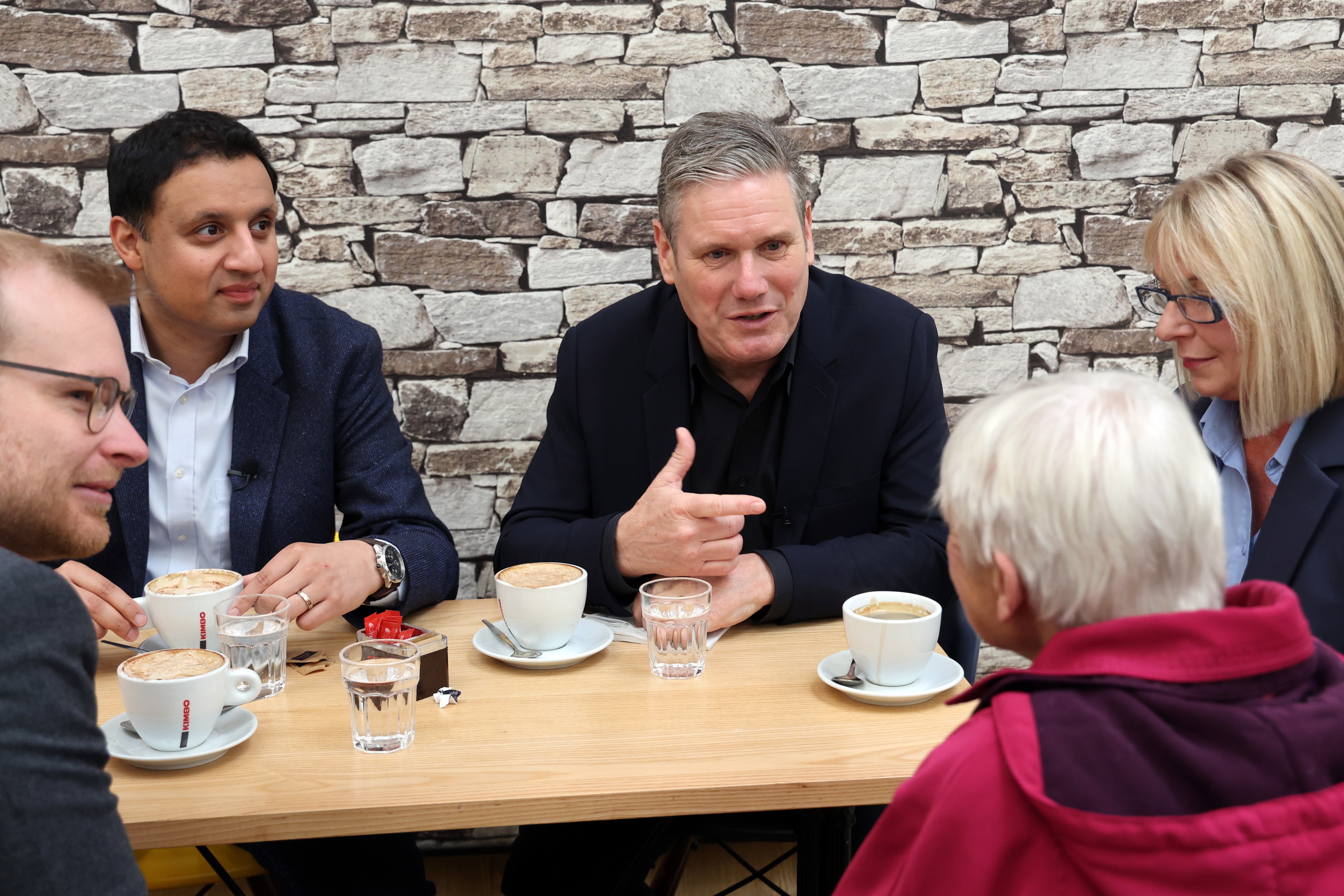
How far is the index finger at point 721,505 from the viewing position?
1628 millimetres

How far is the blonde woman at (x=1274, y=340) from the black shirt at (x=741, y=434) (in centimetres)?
70

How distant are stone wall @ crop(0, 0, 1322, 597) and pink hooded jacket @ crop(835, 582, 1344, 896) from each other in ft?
7.03

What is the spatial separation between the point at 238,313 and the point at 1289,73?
2.77 m

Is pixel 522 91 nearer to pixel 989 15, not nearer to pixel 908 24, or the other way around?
pixel 908 24

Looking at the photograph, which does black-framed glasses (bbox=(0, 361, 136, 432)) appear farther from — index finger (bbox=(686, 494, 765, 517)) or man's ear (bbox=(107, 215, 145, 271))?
man's ear (bbox=(107, 215, 145, 271))

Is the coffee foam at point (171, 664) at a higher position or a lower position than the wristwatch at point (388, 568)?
higher

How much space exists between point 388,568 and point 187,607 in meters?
0.35

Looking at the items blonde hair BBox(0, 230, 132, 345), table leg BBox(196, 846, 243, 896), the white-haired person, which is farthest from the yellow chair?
the white-haired person

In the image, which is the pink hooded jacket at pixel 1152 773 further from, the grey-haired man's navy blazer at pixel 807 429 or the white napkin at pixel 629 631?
the grey-haired man's navy blazer at pixel 807 429

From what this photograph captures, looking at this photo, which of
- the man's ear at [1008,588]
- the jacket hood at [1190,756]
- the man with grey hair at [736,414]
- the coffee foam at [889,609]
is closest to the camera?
the jacket hood at [1190,756]

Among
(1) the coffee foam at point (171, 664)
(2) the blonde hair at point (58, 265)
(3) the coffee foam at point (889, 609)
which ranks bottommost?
(1) the coffee foam at point (171, 664)

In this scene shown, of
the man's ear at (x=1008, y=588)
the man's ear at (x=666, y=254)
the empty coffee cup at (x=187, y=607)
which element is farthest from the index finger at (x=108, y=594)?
the man's ear at (x=1008, y=588)

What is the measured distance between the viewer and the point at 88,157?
106 inches

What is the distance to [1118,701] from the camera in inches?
33.4
